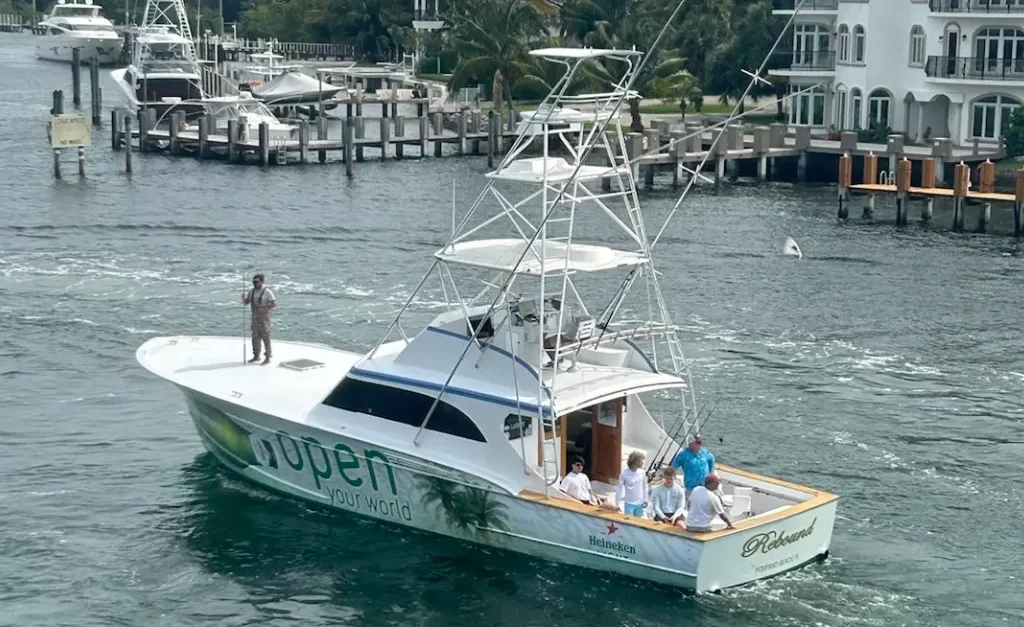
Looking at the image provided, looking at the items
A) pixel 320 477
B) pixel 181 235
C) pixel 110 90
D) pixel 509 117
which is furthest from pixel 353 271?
pixel 110 90

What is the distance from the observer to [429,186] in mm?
62781

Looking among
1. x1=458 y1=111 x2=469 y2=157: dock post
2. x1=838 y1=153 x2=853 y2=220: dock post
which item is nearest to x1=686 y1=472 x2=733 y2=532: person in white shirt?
x1=838 y1=153 x2=853 y2=220: dock post

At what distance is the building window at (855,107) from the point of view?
70250mm

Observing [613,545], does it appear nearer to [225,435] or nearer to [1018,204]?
[225,435]

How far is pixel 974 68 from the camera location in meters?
64.9

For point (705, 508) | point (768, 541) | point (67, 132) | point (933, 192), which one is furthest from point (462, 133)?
point (705, 508)

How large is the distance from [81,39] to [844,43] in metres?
80.7

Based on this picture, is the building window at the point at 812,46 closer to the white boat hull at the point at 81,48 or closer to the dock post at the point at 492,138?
the dock post at the point at 492,138

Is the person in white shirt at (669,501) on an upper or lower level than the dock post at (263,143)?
lower

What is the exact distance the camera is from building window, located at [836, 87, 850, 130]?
232 ft

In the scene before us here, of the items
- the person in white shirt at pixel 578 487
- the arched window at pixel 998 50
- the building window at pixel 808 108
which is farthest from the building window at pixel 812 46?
the person in white shirt at pixel 578 487

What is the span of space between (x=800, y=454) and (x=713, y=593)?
7233 mm

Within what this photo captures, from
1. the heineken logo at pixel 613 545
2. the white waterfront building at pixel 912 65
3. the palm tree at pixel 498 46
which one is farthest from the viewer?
the palm tree at pixel 498 46

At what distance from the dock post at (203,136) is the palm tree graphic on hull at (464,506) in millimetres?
47673
